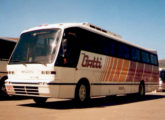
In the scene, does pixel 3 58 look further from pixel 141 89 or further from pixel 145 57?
pixel 145 57

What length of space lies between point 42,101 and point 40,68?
260cm

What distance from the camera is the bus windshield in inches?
365

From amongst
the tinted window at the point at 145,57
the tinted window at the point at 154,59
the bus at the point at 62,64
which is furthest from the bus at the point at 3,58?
the tinted window at the point at 154,59

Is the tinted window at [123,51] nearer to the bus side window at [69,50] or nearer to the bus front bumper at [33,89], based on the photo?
the bus side window at [69,50]

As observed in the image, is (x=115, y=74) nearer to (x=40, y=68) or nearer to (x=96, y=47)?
(x=96, y=47)

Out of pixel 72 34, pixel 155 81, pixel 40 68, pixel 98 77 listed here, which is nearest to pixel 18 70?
pixel 40 68

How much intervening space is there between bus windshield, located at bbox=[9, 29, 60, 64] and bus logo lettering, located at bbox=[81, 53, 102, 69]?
5.83ft

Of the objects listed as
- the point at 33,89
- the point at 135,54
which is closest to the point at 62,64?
the point at 33,89

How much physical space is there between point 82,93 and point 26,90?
2.40 m

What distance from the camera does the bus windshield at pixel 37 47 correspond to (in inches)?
365

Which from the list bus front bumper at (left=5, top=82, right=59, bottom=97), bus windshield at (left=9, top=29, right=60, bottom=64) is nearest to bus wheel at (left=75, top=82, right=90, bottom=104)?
bus front bumper at (left=5, top=82, right=59, bottom=97)

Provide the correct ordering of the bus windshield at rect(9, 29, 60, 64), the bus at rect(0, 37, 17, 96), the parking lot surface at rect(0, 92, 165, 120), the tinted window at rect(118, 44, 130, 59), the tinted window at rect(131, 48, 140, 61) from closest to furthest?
the parking lot surface at rect(0, 92, 165, 120) → the bus windshield at rect(9, 29, 60, 64) → the bus at rect(0, 37, 17, 96) → the tinted window at rect(118, 44, 130, 59) → the tinted window at rect(131, 48, 140, 61)

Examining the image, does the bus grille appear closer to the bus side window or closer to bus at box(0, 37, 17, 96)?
the bus side window

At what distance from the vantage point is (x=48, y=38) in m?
9.63
